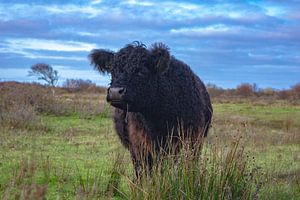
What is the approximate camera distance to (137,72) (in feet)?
25.9

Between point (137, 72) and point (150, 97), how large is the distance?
41 centimetres

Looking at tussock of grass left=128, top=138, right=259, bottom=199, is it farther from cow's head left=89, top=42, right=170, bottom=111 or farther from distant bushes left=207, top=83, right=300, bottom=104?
distant bushes left=207, top=83, right=300, bottom=104

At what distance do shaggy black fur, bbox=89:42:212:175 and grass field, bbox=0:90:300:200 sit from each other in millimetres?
495

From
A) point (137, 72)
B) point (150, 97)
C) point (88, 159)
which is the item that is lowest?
point (88, 159)

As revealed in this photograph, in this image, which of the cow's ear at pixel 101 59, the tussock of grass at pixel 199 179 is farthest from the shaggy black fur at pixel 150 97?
the tussock of grass at pixel 199 179

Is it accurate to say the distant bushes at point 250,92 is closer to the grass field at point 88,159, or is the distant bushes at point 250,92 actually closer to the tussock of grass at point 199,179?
the grass field at point 88,159

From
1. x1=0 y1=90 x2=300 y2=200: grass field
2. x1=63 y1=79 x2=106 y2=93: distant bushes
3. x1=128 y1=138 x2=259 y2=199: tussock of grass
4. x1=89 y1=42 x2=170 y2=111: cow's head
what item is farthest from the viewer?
x1=63 y1=79 x2=106 y2=93: distant bushes

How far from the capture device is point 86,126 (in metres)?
21.4

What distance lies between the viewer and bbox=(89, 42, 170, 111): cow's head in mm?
7605

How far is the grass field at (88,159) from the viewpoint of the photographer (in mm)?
7254

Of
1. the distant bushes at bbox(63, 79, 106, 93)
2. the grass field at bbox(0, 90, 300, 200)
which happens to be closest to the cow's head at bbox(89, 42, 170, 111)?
the grass field at bbox(0, 90, 300, 200)

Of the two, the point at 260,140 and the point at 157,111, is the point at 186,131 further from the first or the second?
the point at 260,140

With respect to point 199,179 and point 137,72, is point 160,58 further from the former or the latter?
point 199,179

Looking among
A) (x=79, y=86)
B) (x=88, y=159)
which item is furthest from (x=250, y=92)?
(x=88, y=159)
